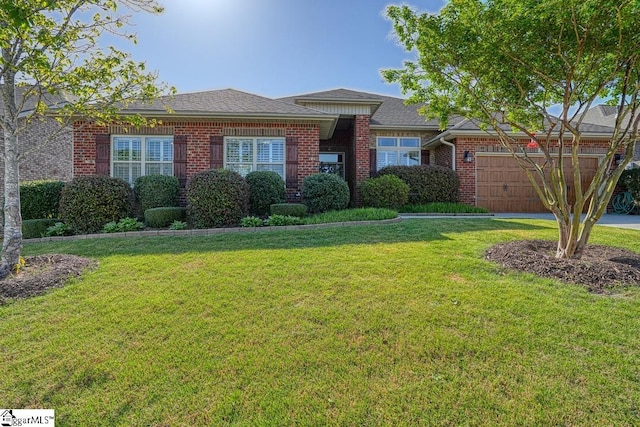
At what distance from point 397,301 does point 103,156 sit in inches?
393

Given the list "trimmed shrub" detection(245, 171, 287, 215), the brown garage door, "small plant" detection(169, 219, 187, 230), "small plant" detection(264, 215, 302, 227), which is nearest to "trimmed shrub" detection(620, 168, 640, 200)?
the brown garage door

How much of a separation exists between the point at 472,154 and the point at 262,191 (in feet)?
26.2

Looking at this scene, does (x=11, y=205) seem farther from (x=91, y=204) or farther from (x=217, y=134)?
(x=217, y=134)

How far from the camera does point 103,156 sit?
31.1ft

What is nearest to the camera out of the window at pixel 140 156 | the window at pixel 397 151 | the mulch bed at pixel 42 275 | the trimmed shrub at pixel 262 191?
the mulch bed at pixel 42 275

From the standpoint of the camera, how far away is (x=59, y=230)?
7090mm

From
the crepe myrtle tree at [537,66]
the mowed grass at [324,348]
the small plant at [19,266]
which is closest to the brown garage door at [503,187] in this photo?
the crepe myrtle tree at [537,66]

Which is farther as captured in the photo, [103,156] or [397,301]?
[103,156]

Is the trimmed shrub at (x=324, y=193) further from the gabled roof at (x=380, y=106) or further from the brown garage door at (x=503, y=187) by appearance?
the brown garage door at (x=503, y=187)

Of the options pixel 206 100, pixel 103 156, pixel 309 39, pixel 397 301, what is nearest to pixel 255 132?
pixel 206 100

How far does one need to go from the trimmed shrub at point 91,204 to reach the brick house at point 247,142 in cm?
212

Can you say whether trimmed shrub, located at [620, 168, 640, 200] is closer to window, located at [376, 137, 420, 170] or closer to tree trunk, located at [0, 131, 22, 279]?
window, located at [376, 137, 420, 170]

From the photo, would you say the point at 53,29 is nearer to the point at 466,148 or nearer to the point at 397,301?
the point at 397,301

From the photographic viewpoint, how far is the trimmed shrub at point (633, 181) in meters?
11.2
